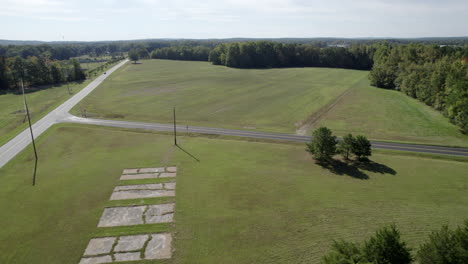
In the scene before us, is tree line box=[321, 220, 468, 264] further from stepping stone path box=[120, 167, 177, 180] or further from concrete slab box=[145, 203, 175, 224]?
stepping stone path box=[120, 167, 177, 180]

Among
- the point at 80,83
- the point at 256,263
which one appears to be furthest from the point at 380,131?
the point at 80,83

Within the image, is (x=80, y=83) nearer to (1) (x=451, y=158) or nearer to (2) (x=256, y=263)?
(2) (x=256, y=263)

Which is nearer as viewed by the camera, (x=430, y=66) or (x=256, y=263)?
(x=256, y=263)

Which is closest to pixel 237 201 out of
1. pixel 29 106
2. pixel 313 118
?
pixel 313 118

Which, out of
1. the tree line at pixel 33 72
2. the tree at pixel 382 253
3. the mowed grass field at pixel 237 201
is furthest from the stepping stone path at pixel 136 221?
the tree line at pixel 33 72

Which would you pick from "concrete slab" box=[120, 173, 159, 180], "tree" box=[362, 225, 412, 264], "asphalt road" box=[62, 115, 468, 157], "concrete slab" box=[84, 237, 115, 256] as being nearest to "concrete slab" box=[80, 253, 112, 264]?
"concrete slab" box=[84, 237, 115, 256]

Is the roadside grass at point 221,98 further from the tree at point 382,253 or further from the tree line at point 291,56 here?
the tree at point 382,253
